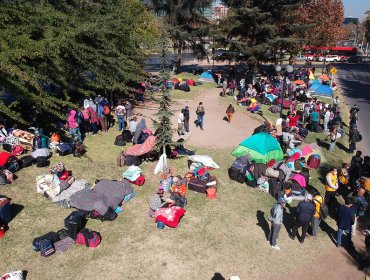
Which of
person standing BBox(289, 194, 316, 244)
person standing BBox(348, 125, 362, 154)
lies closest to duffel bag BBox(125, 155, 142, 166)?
person standing BBox(289, 194, 316, 244)

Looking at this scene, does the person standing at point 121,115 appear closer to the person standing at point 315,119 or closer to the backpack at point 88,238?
the backpack at point 88,238

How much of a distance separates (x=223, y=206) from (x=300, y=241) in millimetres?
2975

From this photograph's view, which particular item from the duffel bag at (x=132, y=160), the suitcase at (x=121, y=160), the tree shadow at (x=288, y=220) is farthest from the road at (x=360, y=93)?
the suitcase at (x=121, y=160)

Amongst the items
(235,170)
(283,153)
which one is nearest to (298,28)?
(283,153)

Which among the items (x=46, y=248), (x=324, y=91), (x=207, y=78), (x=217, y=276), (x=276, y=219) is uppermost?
(x=207, y=78)

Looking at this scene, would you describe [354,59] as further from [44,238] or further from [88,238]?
[44,238]

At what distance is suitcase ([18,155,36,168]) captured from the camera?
14234 millimetres

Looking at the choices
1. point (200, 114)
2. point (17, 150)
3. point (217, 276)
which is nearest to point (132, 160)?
point (17, 150)

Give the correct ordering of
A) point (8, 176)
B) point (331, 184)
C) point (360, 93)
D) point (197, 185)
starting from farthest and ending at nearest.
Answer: point (360, 93) → point (197, 185) → point (8, 176) → point (331, 184)

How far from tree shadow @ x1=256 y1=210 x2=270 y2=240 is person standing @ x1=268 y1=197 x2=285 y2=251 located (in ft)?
1.93

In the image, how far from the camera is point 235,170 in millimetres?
14273

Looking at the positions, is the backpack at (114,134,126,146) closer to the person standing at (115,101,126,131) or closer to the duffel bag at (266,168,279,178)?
the person standing at (115,101,126,131)

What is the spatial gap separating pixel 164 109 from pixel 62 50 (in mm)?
7053

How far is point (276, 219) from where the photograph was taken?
388 inches
